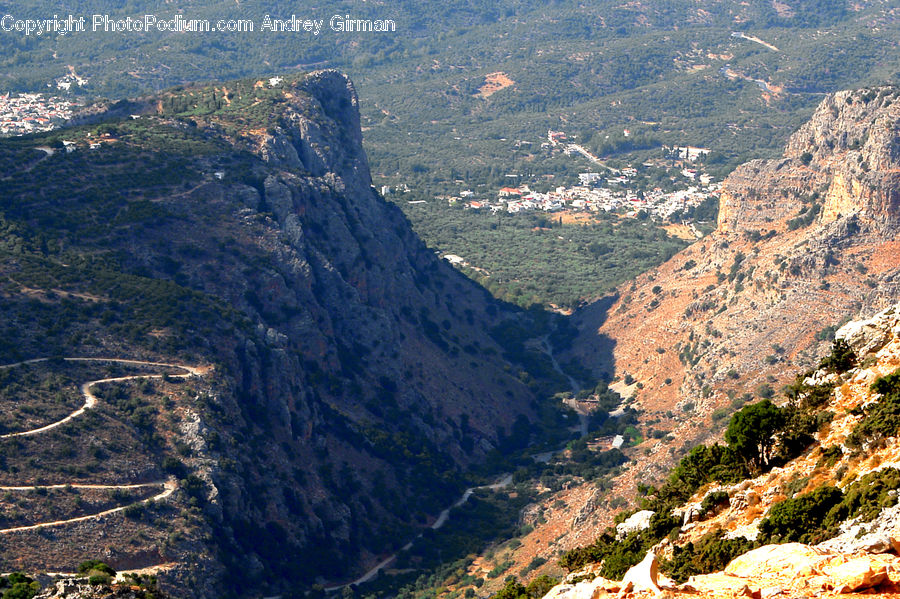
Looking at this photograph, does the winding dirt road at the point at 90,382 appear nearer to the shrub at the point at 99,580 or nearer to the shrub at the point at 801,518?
the shrub at the point at 99,580

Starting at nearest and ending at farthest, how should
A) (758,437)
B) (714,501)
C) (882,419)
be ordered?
(882,419) → (714,501) → (758,437)

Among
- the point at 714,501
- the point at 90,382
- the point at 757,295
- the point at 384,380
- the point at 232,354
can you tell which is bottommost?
the point at 384,380

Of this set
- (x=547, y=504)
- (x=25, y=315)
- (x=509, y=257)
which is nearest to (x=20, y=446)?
(x=25, y=315)

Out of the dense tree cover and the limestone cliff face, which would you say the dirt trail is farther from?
the limestone cliff face

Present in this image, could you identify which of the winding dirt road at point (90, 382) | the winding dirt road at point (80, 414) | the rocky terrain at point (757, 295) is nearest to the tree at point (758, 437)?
the rocky terrain at point (757, 295)

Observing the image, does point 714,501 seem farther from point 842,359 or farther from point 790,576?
point 790,576

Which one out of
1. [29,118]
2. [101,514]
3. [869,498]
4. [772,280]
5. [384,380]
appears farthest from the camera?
[29,118]

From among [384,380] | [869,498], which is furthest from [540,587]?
[384,380]
